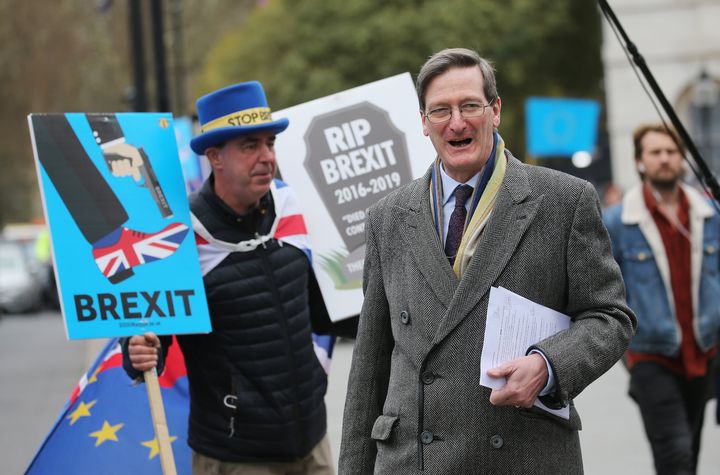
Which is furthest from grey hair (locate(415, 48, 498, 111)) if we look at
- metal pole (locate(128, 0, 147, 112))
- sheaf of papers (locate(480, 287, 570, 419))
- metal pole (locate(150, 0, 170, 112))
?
metal pole (locate(128, 0, 147, 112))

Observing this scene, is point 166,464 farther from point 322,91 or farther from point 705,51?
point 322,91

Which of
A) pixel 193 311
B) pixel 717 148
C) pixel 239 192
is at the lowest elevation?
pixel 717 148

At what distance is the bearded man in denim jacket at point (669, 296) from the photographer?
6504 mm

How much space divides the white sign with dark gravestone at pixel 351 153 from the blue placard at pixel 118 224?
70cm

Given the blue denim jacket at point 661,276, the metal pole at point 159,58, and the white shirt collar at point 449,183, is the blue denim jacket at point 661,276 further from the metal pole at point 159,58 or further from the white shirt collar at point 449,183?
the metal pole at point 159,58

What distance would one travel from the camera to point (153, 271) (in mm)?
4973

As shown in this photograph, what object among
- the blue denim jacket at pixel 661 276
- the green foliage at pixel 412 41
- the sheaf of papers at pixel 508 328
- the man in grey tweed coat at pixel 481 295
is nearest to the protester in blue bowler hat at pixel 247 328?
the man in grey tweed coat at pixel 481 295

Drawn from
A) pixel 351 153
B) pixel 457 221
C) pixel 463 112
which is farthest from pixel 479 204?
pixel 351 153

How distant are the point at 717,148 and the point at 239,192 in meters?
28.0

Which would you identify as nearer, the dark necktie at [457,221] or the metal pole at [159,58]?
the dark necktie at [457,221]

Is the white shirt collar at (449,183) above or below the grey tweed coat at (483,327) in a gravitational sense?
above

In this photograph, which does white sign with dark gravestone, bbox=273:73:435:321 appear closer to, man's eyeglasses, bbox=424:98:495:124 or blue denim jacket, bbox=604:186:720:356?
blue denim jacket, bbox=604:186:720:356

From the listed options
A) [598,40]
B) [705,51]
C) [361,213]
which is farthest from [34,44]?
[361,213]

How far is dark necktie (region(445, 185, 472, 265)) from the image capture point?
12.1 feet
